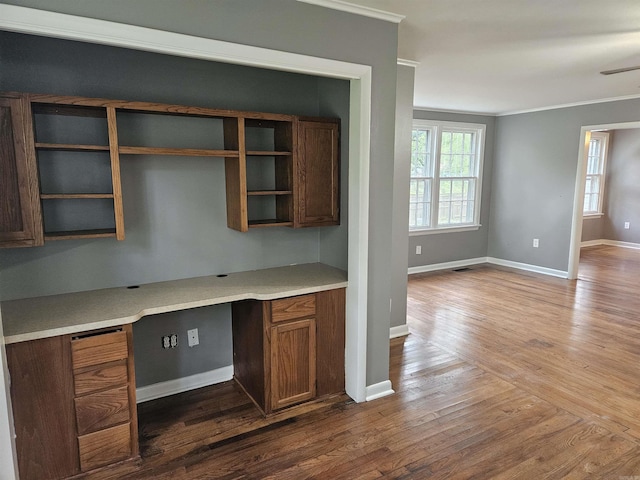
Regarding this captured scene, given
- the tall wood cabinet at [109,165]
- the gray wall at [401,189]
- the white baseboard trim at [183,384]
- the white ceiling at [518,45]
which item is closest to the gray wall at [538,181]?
the white ceiling at [518,45]

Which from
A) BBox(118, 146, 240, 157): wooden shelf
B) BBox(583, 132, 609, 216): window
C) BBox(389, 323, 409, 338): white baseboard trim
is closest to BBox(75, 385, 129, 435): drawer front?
BBox(118, 146, 240, 157): wooden shelf

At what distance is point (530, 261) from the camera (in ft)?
22.0

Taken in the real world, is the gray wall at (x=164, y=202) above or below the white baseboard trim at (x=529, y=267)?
above

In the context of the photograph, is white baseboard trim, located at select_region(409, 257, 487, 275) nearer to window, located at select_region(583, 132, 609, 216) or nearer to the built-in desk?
window, located at select_region(583, 132, 609, 216)

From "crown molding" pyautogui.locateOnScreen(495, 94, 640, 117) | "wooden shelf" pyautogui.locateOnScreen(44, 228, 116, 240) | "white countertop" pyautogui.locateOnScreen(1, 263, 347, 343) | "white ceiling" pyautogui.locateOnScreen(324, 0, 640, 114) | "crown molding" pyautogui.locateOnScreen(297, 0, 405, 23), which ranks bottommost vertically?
"white countertop" pyautogui.locateOnScreen(1, 263, 347, 343)

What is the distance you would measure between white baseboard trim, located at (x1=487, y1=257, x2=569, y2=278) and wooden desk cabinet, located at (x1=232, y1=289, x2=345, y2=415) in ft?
16.1

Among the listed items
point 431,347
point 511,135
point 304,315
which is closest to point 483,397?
point 431,347

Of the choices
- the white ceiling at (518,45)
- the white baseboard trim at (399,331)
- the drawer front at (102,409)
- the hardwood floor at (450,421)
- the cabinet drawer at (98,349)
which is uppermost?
the white ceiling at (518,45)

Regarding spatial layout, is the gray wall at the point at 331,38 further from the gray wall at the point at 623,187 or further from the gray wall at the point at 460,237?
the gray wall at the point at 623,187

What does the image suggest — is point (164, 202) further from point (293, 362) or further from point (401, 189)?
point (401, 189)

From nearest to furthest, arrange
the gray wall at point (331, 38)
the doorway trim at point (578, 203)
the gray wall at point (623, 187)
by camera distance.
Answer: the gray wall at point (331, 38) → the doorway trim at point (578, 203) → the gray wall at point (623, 187)

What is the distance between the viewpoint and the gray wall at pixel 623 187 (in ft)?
26.6

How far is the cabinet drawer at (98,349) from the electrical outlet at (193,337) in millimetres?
794

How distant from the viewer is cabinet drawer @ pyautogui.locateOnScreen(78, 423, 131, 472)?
211 cm
